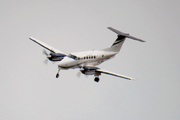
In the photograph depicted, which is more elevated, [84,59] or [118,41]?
[118,41]

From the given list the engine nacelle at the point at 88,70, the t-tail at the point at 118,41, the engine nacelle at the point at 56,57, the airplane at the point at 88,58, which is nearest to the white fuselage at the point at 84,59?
the airplane at the point at 88,58

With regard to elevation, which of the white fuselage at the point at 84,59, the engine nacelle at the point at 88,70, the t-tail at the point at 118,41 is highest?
the t-tail at the point at 118,41

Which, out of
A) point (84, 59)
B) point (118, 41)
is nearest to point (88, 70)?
point (84, 59)

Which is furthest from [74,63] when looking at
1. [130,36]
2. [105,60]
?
[130,36]

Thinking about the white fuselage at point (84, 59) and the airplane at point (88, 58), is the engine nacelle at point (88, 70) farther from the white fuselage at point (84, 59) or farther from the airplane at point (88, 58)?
the white fuselage at point (84, 59)

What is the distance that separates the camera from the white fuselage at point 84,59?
69.2 metres

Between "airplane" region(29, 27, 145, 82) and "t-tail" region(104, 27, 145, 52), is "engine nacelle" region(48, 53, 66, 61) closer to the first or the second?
"airplane" region(29, 27, 145, 82)

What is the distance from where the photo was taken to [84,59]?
70.4 meters

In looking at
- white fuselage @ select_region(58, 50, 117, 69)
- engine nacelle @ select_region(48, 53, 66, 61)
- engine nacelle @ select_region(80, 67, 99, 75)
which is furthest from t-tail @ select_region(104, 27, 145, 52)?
engine nacelle @ select_region(48, 53, 66, 61)

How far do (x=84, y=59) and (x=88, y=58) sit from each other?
34.2 inches

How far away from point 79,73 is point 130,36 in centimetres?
1235

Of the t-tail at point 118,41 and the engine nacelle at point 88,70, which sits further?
the t-tail at point 118,41

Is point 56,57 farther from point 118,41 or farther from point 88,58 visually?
point 118,41

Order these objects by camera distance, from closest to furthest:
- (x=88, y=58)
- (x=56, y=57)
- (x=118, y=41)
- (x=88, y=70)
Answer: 1. (x=88, y=70)
2. (x=88, y=58)
3. (x=56, y=57)
4. (x=118, y=41)
